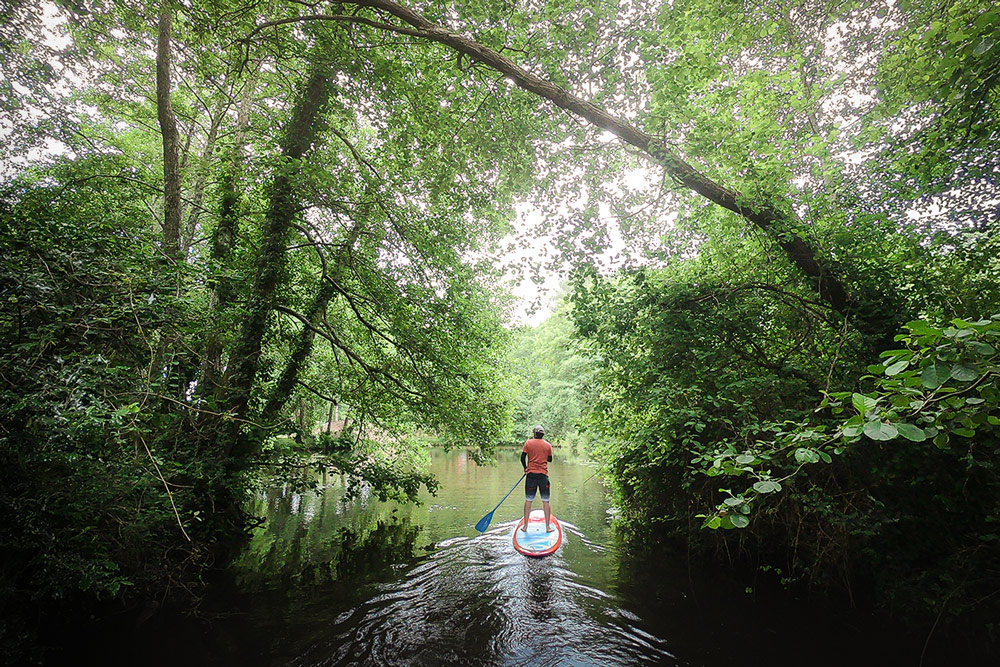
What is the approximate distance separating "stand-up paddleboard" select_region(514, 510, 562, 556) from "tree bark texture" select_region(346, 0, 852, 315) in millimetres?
5618

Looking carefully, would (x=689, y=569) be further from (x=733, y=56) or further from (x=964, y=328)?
(x=733, y=56)

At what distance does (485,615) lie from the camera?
454 centimetres

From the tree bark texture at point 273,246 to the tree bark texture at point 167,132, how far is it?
1120mm

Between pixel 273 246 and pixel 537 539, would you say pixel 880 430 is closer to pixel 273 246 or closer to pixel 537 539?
pixel 537 539

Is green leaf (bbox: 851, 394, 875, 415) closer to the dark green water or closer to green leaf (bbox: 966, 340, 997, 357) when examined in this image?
green leaf (bbox: 966, 340, 997, 357)

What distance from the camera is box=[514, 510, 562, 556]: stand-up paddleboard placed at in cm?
660

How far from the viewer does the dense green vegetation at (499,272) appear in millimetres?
2900

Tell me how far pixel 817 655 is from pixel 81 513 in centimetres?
686

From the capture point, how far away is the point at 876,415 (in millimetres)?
1409

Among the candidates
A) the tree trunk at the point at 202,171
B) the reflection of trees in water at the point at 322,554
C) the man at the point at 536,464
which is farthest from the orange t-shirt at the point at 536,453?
the tree trunk at the point at 202,171

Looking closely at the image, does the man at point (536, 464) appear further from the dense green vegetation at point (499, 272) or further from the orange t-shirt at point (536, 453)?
the dense green vegetation at point (499, 272)

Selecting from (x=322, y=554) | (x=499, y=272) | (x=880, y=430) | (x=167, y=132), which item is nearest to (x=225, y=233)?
(x=167, y=132)

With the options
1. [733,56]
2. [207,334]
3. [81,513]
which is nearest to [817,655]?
[81,513]

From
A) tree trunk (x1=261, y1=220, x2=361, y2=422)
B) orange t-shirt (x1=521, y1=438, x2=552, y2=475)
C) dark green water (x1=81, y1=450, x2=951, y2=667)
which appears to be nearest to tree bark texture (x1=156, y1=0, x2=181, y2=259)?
tree trunk (x1=261, y1=220, x2=361, y2=422)
